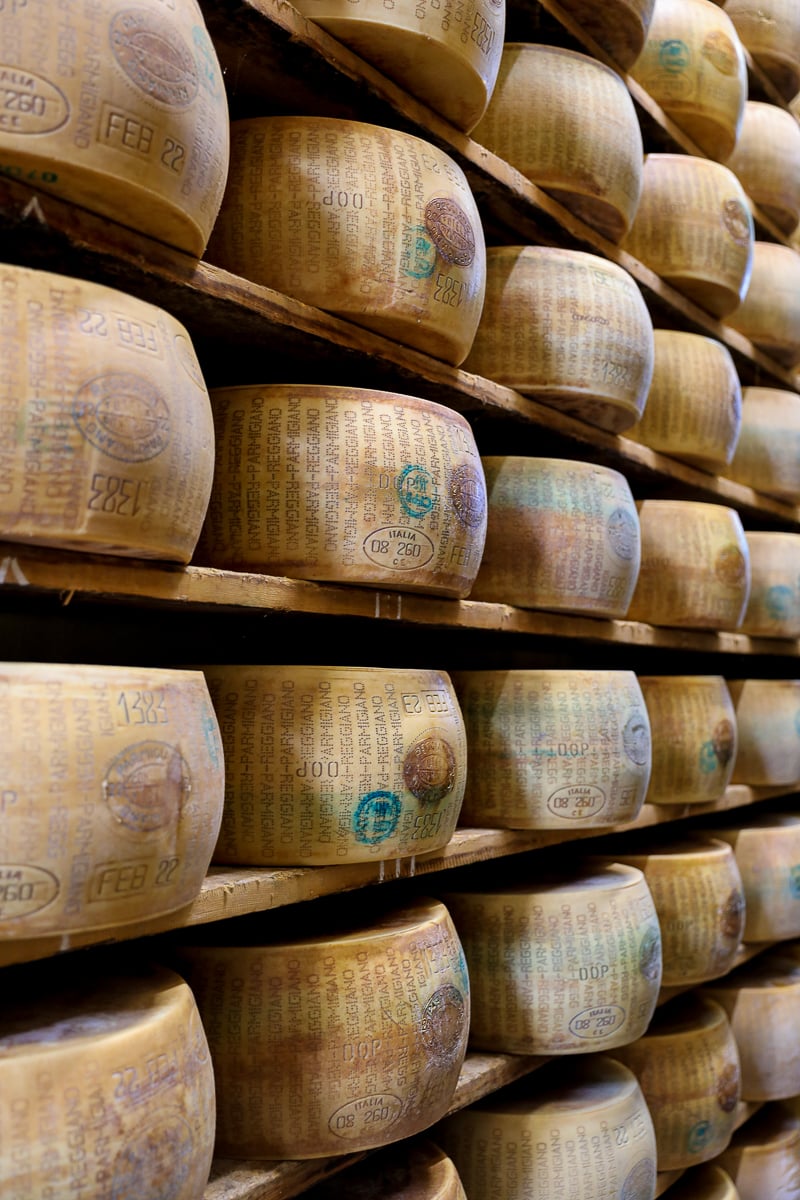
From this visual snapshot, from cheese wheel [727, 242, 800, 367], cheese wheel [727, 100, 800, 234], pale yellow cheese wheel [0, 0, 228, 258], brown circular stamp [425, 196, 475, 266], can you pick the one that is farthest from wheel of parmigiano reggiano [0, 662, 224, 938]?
cheese wheel [727, 100, 800, 234]

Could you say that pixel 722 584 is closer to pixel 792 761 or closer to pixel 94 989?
pixel 792 761

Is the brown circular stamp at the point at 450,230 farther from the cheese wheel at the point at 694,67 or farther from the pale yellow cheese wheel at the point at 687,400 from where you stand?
the cheese wheel at the point at 694,67

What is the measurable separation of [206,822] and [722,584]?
45.5 inches

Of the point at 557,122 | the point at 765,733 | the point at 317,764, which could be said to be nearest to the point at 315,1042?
the point at 317,764

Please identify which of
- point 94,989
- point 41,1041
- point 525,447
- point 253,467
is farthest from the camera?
point 525,447

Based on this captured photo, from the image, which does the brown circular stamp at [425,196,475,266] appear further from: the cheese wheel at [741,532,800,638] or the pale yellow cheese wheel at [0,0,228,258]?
the cheese wheel at [741,532,800,638]

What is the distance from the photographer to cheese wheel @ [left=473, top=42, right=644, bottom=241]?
150cm

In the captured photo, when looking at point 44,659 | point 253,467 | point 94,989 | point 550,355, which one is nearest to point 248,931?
point 94,989

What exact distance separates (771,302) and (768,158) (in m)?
0.30

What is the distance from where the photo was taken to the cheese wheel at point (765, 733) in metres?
2.09

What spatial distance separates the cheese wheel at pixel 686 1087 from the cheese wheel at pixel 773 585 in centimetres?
73

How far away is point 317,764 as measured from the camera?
43.3 inches

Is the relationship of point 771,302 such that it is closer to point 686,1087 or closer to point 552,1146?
point 686,1087

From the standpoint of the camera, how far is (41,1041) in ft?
2.67
